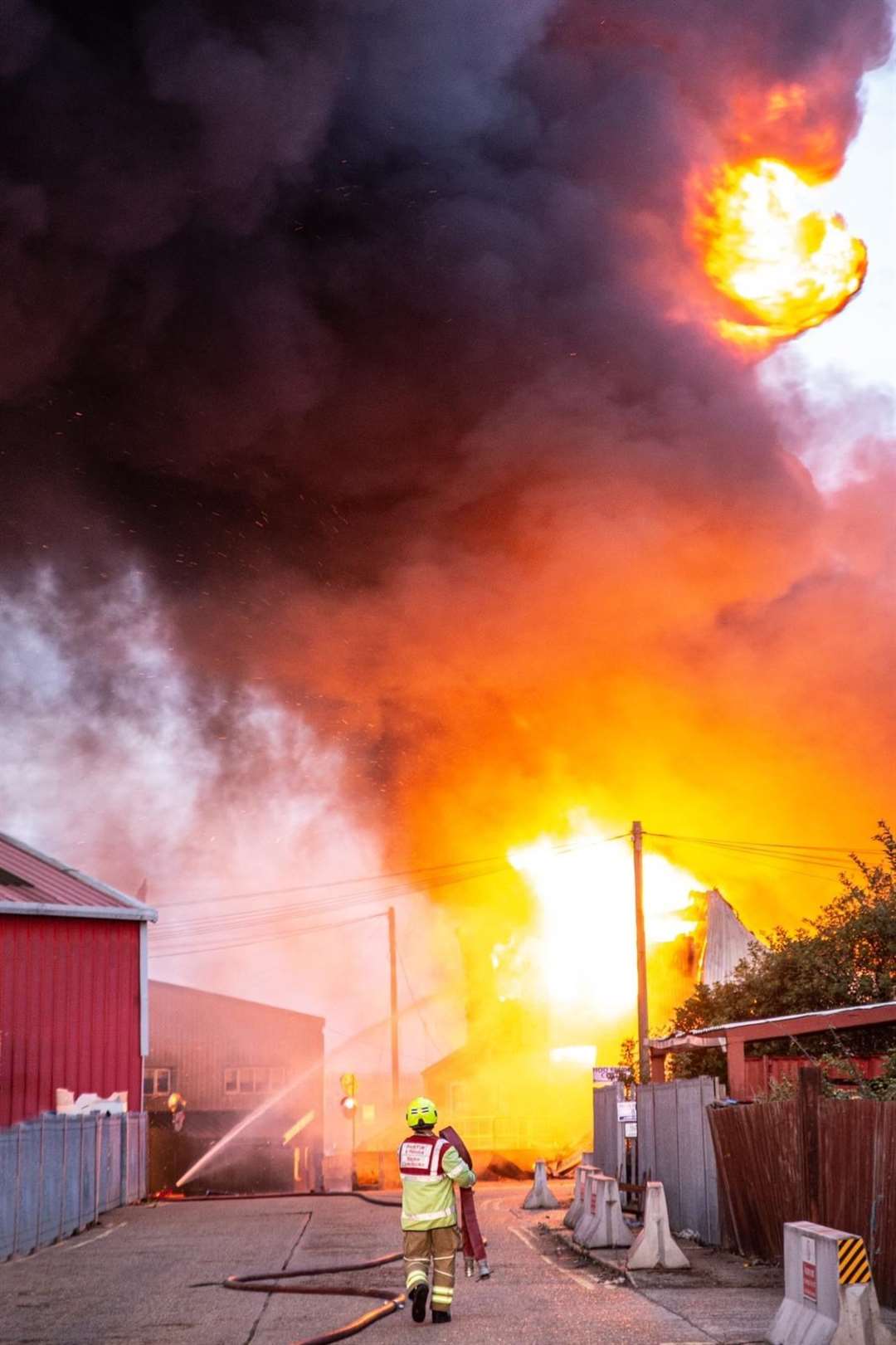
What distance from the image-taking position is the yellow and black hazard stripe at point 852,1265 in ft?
31.0

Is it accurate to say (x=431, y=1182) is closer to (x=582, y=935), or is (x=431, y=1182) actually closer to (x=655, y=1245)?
(x=655, y=1245)

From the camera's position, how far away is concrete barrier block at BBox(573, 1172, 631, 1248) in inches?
653

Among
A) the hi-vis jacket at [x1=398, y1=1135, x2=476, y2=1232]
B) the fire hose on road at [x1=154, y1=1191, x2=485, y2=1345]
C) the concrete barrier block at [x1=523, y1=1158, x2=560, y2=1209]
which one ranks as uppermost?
the hi-vis jacket at [x1=398, y1=1135, x2=476, y2=1232]

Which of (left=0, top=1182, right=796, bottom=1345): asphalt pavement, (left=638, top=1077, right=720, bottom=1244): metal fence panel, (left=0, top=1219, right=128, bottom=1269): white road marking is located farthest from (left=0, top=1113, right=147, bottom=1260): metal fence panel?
(left=638, top=1077, right=720, bottom=1244): metal fence panel

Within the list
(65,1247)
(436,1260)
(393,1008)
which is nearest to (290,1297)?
(436,1260)

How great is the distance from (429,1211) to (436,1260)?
0.51 metres

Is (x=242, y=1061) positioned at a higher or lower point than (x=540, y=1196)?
higher

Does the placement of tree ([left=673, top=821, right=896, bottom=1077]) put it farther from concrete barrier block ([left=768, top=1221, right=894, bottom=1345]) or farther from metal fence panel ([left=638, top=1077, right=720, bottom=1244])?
concrete barrier block ([left=768, top=1221, right=894, bottom=1345])

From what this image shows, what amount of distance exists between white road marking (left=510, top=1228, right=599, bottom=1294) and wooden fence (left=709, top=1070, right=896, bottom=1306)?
2.04 meters

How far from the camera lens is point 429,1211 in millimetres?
10875

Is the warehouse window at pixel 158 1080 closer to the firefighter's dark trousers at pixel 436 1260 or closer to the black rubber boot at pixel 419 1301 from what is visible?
the black rubber boot at pixel 419 1301

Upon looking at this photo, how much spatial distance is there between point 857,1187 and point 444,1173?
3.70 m

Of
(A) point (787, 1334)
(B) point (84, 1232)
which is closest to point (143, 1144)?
(B) point (84, 1232)

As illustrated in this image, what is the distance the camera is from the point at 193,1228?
70.8 ft
